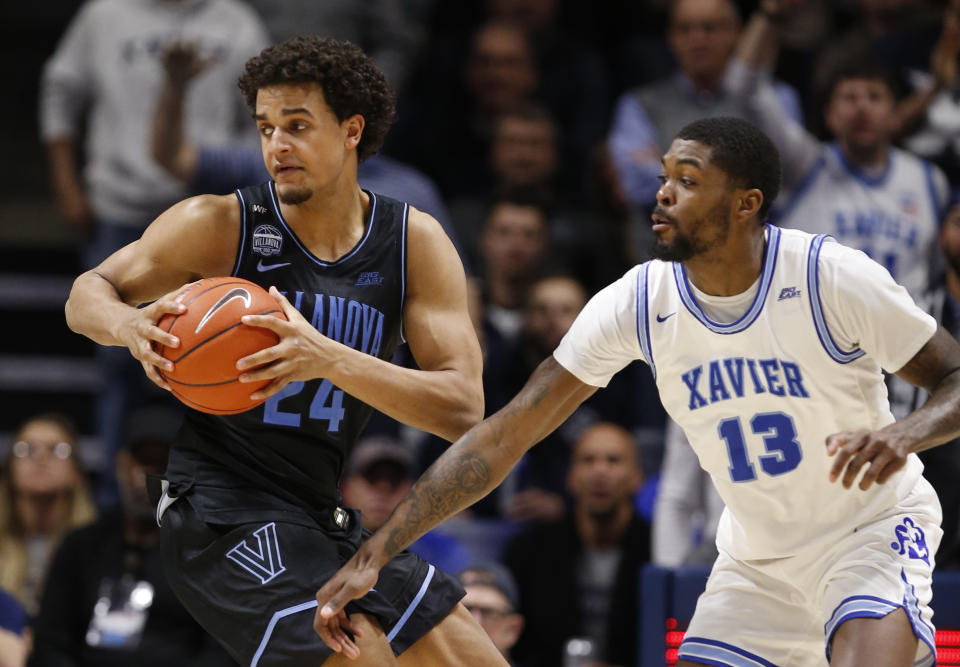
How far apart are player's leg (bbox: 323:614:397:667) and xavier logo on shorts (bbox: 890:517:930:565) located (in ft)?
4.81

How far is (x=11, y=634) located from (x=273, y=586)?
2.75 meters

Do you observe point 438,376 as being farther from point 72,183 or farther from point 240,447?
point 72,183

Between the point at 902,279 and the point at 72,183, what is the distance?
4.80m

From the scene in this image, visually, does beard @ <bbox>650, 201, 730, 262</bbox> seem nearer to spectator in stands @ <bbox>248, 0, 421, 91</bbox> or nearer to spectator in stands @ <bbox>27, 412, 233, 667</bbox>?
spectator in stands @ <bbox>27, 412, 233, 667</bbox>

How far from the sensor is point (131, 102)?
8.04 metres

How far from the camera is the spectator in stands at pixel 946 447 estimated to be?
17.6 feet

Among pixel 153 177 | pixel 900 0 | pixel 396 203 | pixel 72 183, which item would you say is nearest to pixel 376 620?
pixel 396 203

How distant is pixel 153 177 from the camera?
793cm

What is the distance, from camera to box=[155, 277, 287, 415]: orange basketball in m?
3.67

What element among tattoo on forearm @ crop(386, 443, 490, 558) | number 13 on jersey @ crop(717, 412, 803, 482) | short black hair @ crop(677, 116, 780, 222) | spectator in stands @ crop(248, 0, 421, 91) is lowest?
tattoo on forearm @ crop(386, 443, 490, 558)

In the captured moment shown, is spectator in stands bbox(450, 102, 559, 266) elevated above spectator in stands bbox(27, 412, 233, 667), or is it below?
above

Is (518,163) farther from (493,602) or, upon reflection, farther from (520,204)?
(493,602)

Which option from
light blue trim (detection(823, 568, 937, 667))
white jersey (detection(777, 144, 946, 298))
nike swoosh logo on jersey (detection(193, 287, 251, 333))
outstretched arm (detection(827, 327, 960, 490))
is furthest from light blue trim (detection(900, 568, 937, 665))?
white jersey (detection(777, 144, 946, 298))

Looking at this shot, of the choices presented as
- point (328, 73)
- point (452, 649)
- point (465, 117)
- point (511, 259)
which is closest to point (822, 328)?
point (452, 649)
